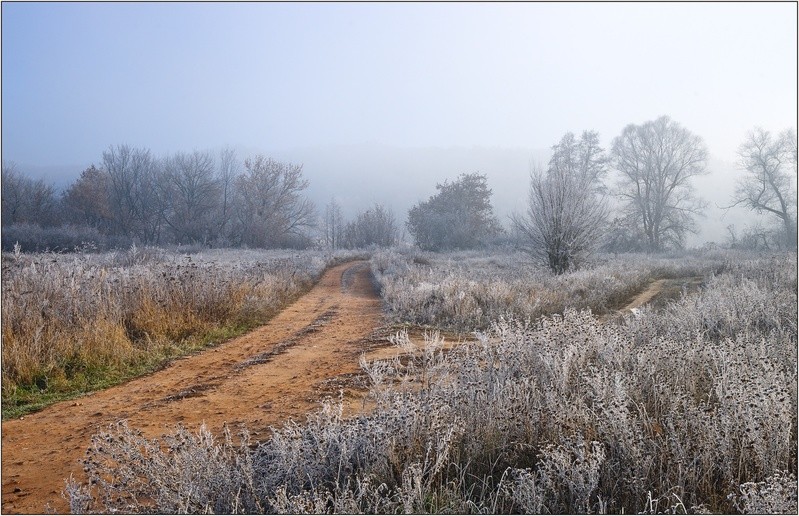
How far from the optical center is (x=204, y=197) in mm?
53312

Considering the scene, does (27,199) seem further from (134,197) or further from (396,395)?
(396,395)

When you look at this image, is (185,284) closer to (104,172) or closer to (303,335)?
(303,335)

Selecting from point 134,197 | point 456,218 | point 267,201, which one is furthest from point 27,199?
point 456,218

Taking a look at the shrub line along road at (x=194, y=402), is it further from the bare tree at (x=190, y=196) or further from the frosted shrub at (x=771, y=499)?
the bare tree at (x=190, y=196)

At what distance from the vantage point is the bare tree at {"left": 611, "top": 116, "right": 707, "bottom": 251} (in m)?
42.5

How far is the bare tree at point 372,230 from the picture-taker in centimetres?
5969

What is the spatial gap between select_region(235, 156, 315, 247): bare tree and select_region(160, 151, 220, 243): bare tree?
434cm

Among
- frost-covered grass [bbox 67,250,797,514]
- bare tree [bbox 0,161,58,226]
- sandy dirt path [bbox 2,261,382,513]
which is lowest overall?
sandy dirt path [bbox 2,261,382,513]

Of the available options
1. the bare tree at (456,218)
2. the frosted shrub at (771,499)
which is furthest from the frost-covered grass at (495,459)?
the bare tree at (456,218)

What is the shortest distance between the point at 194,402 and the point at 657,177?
46.6 meters

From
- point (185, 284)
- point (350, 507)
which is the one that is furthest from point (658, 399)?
point (185, 284)

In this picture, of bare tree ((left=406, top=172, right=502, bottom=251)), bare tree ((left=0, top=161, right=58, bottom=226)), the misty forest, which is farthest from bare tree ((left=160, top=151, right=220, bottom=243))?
the misty forest

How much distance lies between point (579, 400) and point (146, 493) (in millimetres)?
3099

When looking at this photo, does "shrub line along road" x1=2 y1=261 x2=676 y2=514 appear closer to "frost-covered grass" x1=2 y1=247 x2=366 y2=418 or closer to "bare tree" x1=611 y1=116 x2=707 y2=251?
"frost-covered grass" x1=2 y1=247 x2=366 y2=418
